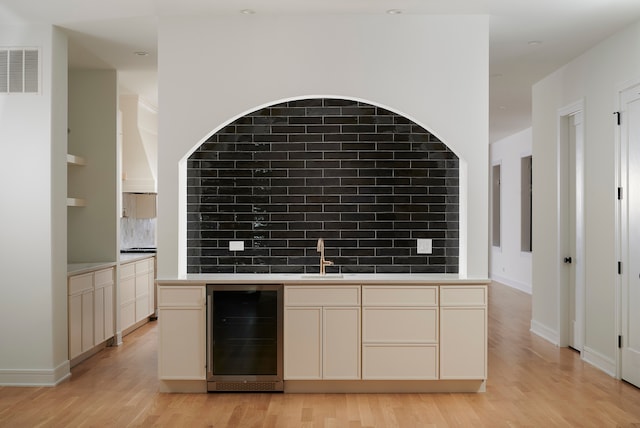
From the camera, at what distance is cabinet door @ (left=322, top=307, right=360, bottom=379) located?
15.3 feet

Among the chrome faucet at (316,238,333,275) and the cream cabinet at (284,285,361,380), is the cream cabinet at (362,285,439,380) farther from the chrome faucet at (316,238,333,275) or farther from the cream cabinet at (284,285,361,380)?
the chrome faucet at (316,238,333,275)

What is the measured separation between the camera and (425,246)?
5.04 m

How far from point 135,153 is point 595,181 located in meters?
5.43

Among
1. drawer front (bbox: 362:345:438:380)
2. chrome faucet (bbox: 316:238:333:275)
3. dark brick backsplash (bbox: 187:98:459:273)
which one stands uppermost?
dark brick backsplash (bbox: 187:98:459:273)

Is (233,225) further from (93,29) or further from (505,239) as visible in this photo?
(505,239)

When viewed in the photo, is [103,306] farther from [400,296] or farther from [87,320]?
[400,296]

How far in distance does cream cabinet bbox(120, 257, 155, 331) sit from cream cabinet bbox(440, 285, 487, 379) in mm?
3772

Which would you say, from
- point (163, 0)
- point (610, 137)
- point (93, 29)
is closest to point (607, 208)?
point (610, 137)

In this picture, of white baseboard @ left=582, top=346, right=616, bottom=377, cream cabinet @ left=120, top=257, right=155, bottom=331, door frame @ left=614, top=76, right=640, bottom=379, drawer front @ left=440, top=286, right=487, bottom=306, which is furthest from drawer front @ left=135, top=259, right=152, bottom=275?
door frame @ left=614, top=76, right=640, bottom=379

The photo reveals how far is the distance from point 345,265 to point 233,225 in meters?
0.99

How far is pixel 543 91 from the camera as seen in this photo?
7043 mm

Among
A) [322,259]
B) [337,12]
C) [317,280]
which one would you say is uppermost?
[337,12]

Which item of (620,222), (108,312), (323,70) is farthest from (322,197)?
(108,312)

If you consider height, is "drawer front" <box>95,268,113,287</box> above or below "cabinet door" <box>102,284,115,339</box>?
above
